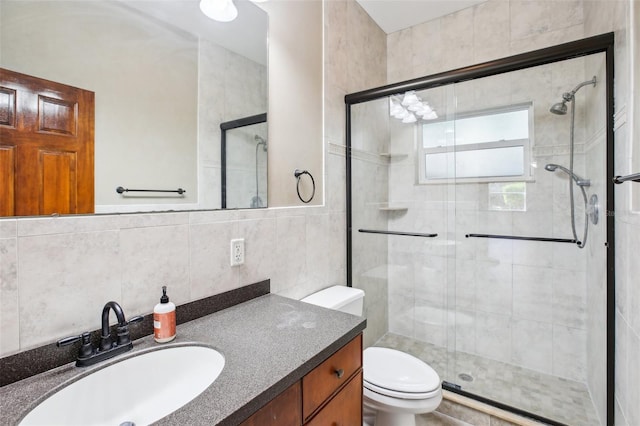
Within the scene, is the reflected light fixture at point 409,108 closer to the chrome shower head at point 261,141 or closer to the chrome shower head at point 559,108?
the chrome shower head at point 559,108

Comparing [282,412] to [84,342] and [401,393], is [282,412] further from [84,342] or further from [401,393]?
[401,393]

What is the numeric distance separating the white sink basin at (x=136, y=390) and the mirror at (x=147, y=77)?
495 millimetres

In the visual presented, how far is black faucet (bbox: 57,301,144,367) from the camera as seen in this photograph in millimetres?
853

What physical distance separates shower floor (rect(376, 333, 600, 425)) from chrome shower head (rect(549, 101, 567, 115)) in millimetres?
1706

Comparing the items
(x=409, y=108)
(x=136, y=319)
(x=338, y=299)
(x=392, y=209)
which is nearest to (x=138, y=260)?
(x=136, y=319)

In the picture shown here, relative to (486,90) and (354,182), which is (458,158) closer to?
(486,90)

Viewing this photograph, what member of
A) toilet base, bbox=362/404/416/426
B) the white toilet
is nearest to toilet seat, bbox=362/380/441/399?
the white toilet

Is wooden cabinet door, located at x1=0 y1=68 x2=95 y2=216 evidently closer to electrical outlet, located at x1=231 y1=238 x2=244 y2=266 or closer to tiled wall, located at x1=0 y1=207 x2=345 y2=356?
tiled wall, located at x1=0 y1=207 x2=345 y2=356

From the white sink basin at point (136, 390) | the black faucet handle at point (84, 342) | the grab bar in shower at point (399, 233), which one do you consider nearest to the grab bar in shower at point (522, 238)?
the grab bar in shower at point (399, 233)

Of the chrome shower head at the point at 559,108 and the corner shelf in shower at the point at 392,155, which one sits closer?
the chrome shower head at the point at 559,108

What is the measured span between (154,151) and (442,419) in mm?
2118

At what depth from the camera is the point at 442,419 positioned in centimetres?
182

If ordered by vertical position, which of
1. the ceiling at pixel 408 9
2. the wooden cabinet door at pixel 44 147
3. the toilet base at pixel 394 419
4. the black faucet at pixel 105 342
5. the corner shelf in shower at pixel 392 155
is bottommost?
the toilet base at pixel 394 419

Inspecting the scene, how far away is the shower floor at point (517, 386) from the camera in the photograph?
1.71m
